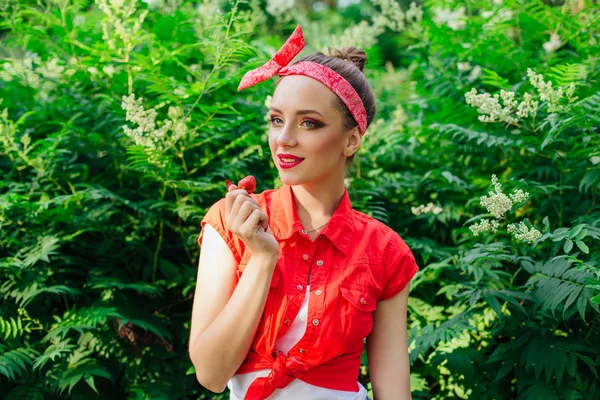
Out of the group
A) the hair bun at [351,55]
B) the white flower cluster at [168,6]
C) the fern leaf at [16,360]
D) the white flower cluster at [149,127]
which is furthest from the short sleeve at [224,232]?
the white flower cluster at [168,6]

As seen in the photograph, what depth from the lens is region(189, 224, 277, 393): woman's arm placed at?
7.16ft

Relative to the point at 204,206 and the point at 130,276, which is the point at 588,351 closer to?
the point at 204,206

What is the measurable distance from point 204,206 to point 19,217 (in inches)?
39.1

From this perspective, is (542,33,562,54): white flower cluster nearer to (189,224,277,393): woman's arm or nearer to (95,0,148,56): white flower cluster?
(95,0,148,56): white flower cluster

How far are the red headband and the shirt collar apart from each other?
339 mm

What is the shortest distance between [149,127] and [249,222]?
4.40ft

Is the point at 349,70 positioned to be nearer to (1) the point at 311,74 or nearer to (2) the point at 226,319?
(1) the point at 311,74

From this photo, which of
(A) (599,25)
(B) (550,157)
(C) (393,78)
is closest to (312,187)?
(B) (550,157)

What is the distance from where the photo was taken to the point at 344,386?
2.45m

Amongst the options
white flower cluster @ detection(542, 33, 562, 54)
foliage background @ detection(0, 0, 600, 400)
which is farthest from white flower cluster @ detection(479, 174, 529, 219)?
white flower cluster @ detection(542, 33, 562, 54)

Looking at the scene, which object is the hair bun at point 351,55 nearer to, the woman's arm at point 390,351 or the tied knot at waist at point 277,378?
the woman's arm at point 390,351

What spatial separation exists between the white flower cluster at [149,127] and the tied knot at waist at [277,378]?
4.67 ft

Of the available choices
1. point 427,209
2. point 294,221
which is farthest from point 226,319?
point 427,209

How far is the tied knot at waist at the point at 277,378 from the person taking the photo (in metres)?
2.30
